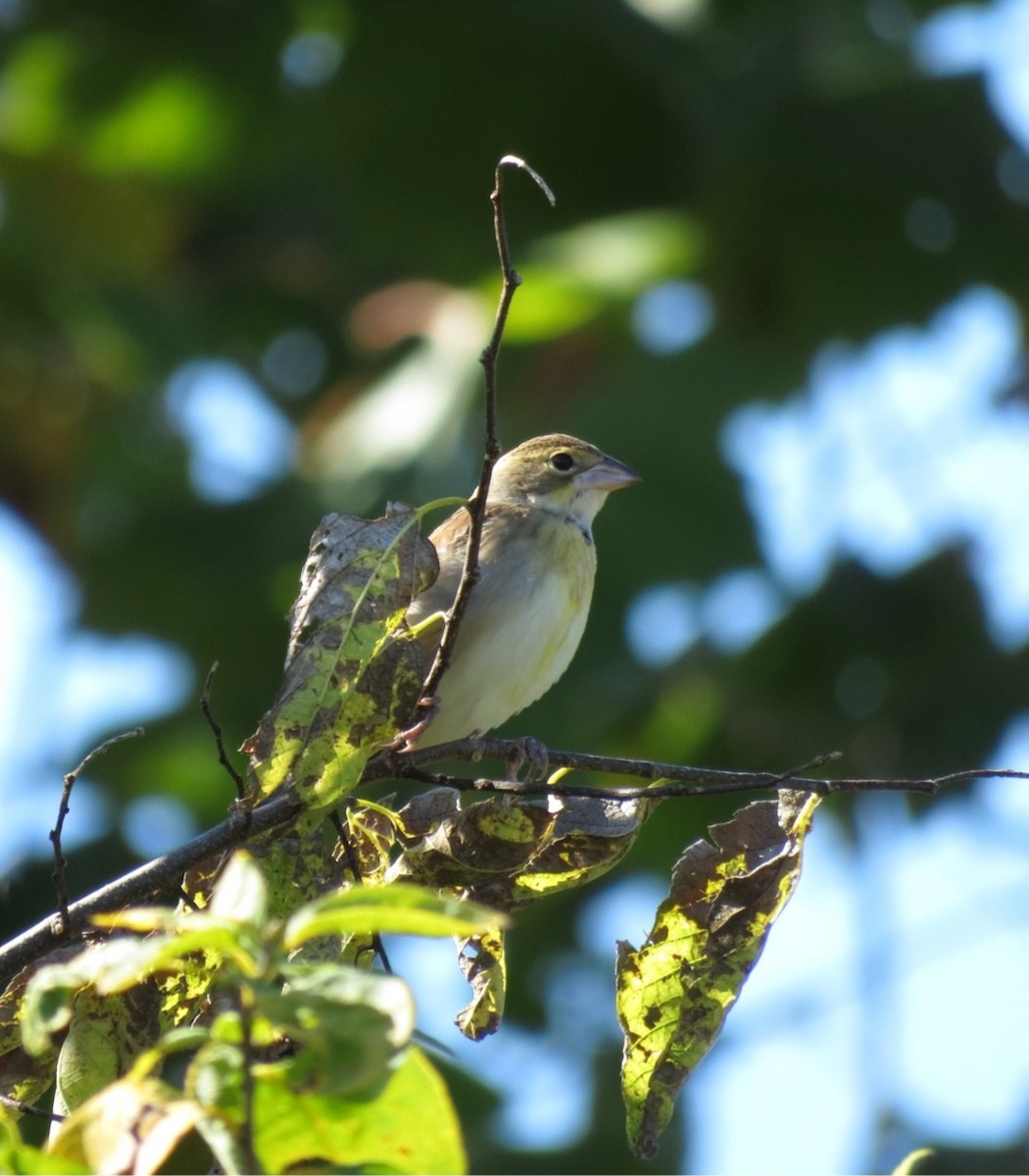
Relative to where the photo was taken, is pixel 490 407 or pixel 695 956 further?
pixel 695 956

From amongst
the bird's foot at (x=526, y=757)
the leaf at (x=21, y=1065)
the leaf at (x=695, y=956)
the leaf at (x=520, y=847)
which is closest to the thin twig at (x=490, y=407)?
the leaf at (x=520, y=847)

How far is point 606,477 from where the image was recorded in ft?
21.1

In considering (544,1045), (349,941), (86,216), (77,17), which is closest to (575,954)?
(544,1045)

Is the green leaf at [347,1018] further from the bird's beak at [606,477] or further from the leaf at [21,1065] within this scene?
the bird's beak at [606,477]

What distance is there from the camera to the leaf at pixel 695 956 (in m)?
3.10

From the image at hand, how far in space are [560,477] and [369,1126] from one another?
168 inches

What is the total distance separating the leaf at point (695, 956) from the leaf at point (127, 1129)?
1141 millimetres

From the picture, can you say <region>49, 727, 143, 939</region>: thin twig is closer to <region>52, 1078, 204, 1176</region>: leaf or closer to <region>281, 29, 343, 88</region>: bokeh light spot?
<region>52, 1078, 204, 1176</region>: leaf

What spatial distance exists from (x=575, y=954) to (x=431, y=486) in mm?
3619

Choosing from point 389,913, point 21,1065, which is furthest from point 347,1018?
point 21,1065

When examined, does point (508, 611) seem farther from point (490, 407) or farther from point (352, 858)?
point (490, 407)

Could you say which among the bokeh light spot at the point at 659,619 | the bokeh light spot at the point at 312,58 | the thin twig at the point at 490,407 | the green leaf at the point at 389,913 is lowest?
the bokeh light spot at the point at 659,619

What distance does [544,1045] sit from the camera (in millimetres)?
10844

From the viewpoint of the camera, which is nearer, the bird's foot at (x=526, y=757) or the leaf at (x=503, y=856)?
the leaf at (x=503, y=856)
